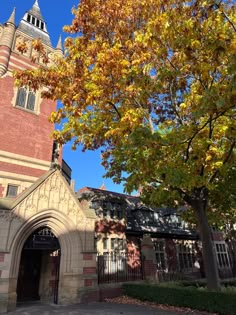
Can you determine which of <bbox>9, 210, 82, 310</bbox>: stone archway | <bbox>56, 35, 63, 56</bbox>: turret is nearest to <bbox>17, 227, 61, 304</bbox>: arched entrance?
<bbox>9, 210, 82, 310</bbox>: stone archway

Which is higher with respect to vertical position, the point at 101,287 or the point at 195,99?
the point at 195,99

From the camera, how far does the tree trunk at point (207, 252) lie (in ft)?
34.6

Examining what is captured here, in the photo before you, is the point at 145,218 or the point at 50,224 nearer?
the point at 50,224

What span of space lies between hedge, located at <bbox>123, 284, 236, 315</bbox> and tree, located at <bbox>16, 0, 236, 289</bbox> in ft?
1.93

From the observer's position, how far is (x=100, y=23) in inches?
364

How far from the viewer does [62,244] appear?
13562 millimetres

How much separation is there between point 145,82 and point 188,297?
9.75 m

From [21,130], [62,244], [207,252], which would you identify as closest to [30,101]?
[21,130]

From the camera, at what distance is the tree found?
24.3ft

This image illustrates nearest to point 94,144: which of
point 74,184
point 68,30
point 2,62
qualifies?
point 68,30

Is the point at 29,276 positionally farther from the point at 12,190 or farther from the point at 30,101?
the point at 30,101

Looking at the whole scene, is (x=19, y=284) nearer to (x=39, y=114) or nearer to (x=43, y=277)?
(x=43, y=277)

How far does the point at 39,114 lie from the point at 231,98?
53.5 feet

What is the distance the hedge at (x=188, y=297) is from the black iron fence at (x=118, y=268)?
79.9 inches
